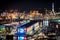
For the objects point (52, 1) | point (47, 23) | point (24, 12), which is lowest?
point (47, 23)

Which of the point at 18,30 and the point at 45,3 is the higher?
the point at 45,3

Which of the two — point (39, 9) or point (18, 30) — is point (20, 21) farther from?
point (39, 9)

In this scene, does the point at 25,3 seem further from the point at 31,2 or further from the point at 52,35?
the point at 52,35

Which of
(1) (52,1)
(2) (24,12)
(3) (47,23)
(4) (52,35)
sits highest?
(1) (52,1)

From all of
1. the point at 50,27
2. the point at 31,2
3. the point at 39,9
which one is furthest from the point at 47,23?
the point at 31,2

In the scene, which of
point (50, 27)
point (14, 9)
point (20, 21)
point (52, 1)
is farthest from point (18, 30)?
point (52, 1)

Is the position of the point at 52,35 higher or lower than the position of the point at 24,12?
lower

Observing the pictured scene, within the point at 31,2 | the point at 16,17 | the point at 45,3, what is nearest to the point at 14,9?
the point at 16,17

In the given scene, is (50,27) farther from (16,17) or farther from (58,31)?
(16,17)
